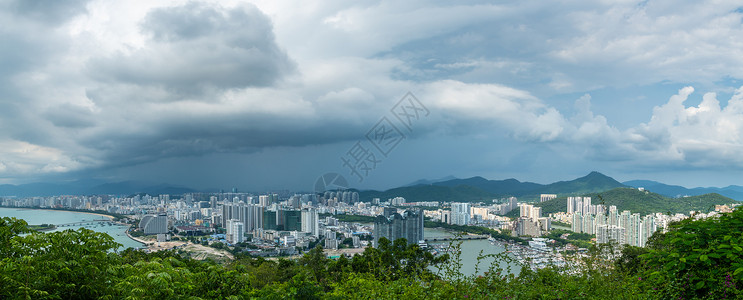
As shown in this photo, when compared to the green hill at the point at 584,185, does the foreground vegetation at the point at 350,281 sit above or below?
above

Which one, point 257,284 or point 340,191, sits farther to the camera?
point 340,191

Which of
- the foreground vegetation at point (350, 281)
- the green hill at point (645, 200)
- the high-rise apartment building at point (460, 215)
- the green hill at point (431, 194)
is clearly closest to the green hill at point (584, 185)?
the green hill at point (431, 194)

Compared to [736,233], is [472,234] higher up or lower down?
lower down

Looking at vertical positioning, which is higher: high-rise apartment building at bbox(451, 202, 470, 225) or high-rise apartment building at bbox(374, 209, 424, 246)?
high-rise apartment building at bbox(374, 209, 424, 246)

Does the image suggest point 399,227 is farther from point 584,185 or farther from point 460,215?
point 584,185

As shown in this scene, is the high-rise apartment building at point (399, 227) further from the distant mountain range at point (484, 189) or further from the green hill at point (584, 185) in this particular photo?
the distant mountain range at point (484, 189)

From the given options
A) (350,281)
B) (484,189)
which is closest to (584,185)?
(484,189)

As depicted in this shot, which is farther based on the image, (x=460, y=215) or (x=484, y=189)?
(x=484, y=189)

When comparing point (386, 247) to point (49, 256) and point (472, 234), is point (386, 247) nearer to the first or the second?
point (49, 256)

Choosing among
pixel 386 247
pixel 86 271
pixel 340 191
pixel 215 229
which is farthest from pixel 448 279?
pixel 340 191

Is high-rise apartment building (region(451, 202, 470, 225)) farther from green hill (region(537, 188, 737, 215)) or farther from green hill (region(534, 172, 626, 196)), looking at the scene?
green hill (region(534, 172, 626, 196))

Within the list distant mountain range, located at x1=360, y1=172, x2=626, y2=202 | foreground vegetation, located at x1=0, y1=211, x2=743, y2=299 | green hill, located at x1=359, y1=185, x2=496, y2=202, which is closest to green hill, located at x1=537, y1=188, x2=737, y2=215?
distant mountain range, located at x1=360, y1=172, x2=626, y2=202
